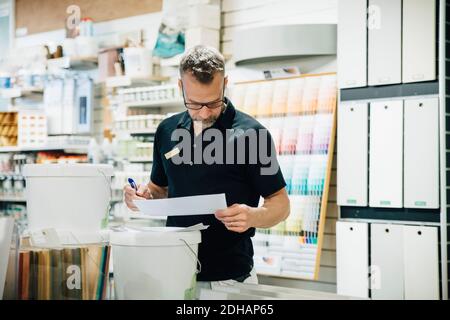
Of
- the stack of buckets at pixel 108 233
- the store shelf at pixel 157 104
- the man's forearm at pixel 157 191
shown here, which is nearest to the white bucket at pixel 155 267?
the stack of buckets at pixel 108 233

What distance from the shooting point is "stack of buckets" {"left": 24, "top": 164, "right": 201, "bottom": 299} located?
1.47 metres

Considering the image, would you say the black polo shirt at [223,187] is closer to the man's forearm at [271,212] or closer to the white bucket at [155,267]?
the man's forearm at [271,212]

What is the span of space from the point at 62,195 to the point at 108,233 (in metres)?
0.18

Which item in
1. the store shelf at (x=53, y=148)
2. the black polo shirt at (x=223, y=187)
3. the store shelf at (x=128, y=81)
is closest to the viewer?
the black polo shirt at (x=223, y=187)

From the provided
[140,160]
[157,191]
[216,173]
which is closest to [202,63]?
[216,173]

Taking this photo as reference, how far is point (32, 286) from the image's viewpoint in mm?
1576

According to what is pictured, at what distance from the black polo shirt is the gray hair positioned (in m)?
0.21

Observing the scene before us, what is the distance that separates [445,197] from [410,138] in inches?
16.8

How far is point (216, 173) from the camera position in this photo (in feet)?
7.02

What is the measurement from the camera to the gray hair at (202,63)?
2002 mm

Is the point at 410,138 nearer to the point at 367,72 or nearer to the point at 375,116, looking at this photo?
the point at 375,116

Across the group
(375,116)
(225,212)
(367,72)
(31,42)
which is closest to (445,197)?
(375,116)

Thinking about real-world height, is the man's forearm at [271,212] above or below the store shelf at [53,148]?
below

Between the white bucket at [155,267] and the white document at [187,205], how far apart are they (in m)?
0.16
